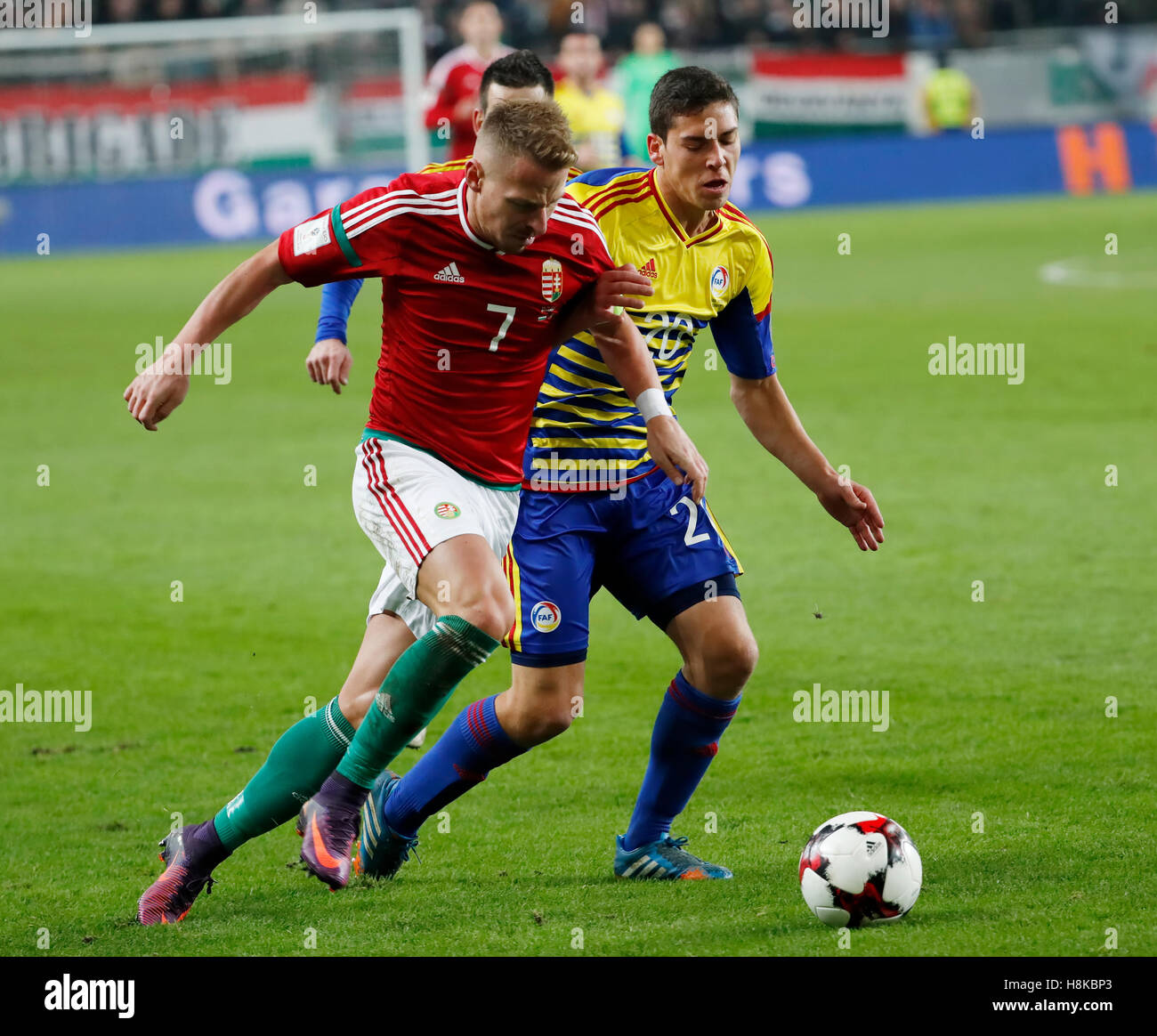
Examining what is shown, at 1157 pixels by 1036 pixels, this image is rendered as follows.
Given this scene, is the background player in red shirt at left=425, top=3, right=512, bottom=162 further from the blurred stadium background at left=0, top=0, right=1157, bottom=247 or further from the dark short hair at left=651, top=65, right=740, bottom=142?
the dark short hair at left=651, top=65, right=740, bottom=142

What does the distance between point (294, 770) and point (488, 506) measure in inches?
32.5

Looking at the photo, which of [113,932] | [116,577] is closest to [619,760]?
[113,932]

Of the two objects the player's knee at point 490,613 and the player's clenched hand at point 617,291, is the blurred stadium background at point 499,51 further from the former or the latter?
the player's knee at point 490,613

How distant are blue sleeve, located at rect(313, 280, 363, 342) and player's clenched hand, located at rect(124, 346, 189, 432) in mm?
1009

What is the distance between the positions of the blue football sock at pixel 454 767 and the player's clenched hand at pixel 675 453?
86 centimetres

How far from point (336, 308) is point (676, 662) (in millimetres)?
2631

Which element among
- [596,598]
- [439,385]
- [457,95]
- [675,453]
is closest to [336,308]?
[439,385]

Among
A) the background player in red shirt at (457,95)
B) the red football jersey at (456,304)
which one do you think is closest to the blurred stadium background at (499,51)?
the background player in red shirt at (457,95)

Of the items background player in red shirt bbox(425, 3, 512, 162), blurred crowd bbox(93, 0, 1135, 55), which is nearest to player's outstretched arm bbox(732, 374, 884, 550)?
background player in red shirt bbox(425, 3, 512, 162)

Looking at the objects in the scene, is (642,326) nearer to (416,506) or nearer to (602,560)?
(602,560)

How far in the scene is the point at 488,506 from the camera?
14.9 ft

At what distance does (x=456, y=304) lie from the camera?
4.47 m

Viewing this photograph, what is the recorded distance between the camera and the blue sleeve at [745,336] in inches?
197

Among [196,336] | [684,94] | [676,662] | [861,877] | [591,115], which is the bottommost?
[861,877]
